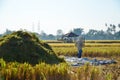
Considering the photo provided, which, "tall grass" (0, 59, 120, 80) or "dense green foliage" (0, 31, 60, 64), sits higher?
"dense green foliage" (0, 31, 60, 64)

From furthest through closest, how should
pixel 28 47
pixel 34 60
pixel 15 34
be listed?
pixel 15 34 < pixel 28 47 < pixel 34 60

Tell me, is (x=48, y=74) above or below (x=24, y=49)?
below

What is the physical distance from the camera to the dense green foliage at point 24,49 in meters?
9.77

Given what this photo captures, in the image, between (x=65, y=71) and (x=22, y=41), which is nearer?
(x=65, y=71)

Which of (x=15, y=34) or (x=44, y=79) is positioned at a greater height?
(x=15, y=34)

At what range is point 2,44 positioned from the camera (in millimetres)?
10617

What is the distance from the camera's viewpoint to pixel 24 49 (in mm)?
10195

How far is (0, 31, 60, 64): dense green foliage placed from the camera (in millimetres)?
9766

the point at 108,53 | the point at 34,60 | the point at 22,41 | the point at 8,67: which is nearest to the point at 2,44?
the point at 22,41

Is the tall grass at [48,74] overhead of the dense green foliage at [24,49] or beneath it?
beneath

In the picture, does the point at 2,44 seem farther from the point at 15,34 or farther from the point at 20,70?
the point at 20,70

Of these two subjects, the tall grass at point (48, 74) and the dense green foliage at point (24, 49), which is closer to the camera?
the tall grass at point (48, 74)

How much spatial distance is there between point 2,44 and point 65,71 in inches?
199

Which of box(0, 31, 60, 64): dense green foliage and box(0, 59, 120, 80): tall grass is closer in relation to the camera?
box(0, 59, 120, 80): tall grass
